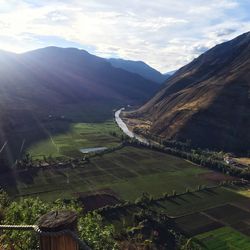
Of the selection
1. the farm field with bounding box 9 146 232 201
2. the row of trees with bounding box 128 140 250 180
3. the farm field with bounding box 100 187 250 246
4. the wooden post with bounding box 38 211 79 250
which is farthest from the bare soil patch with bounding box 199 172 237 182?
the wooden post with bounding box 38 211 79 250

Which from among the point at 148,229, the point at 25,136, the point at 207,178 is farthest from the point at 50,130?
the point at 148,229

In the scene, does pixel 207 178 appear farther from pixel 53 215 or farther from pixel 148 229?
pixel 53 215

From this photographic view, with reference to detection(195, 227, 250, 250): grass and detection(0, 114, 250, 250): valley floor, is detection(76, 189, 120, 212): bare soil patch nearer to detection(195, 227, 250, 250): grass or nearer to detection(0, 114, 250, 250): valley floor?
detection(0, 114, 250, 250): valley floor

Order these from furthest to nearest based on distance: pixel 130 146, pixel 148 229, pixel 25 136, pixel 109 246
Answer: pixel 25 136 < pixel 130 146 < pixel 148 229 < pixel 109 246

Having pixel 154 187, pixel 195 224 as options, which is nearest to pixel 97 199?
pixel 154 187

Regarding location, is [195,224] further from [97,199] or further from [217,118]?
[217,118]

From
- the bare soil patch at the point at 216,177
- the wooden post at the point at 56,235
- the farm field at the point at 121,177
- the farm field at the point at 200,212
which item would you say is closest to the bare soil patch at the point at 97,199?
the farm field at the point at 121,177
